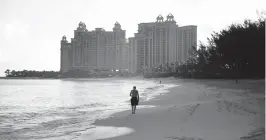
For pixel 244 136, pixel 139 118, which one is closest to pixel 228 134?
pixel 244 136

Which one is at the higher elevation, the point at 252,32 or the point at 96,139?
the point at 252,32

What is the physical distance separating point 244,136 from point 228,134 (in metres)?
0.61

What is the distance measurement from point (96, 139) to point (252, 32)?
108 ft

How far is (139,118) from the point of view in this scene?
1566 centimetres

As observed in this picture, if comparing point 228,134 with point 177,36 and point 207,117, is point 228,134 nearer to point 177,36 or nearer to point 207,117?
point 207,117

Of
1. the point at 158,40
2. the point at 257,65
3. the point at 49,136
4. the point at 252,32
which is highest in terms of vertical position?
the point at 158,40

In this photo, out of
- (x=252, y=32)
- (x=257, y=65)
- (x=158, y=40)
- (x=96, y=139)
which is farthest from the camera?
(x=158, y=40)

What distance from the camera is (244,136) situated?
9883mm

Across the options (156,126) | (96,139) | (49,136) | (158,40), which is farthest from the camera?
(158,40)

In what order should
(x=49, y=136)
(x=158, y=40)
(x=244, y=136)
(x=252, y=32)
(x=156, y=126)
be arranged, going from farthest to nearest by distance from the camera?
(x=158, y=40), (x=252, y=32), (x=156, y=126), (x=49, y=136), (x=244, y=136)

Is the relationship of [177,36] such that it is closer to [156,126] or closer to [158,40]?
[158,40]

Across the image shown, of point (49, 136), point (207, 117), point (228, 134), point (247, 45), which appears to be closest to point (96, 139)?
point (49, 136)

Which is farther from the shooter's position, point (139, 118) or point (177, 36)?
point (177, 36)

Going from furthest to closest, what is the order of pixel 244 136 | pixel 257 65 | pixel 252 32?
pixel 257 65 < pixel 252 32 < pixel 244 136
